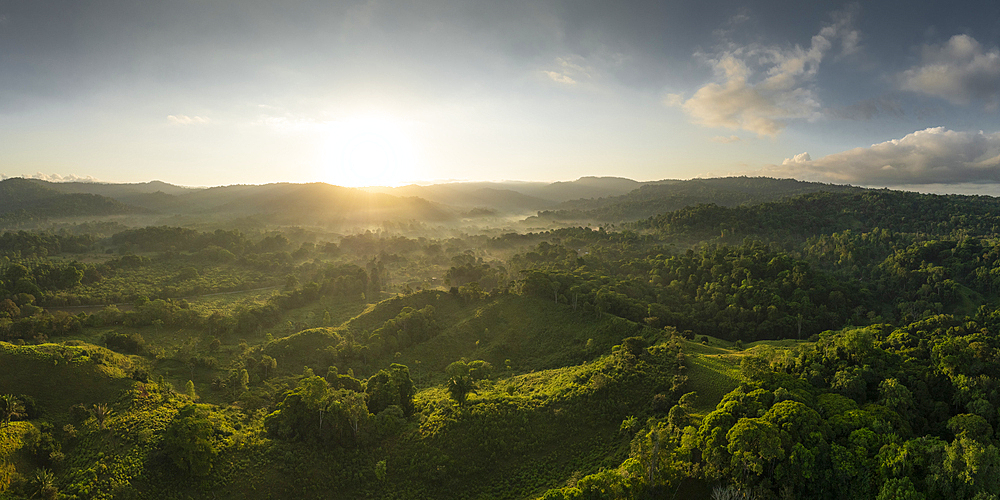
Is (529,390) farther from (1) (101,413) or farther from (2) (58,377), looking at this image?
(2) (58,377)

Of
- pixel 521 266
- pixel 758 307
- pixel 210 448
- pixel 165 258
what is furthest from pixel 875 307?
pixel 165 258

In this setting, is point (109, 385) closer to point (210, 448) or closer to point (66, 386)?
point (66, 386)

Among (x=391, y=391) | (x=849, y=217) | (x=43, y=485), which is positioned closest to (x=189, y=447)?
(x=43, y=485)

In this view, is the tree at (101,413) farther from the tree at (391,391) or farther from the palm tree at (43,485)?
the tree at (391,391)

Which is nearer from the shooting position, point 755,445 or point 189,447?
point 755,445

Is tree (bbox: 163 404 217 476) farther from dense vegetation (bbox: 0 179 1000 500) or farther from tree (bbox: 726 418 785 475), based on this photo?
tree (bbox: 726 418 785 475)

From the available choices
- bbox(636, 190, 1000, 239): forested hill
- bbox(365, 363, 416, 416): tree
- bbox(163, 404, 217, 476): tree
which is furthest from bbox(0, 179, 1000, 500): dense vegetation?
bbox(636, 190, 1000, 239): forested hill
